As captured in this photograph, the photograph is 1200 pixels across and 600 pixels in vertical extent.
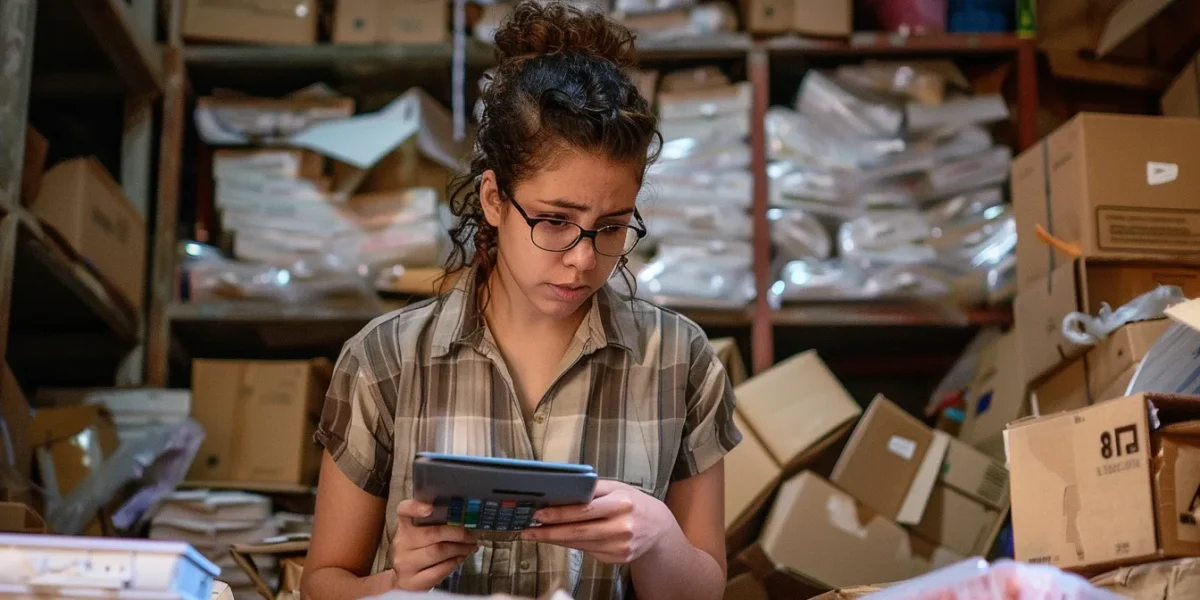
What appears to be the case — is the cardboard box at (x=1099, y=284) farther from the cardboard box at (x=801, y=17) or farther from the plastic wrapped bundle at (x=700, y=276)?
A: the cardboard box at (x=801, y=17)

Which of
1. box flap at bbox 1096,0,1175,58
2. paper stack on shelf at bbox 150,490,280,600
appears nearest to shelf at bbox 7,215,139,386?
paper stack on shelf at bbox 150,490,280,600

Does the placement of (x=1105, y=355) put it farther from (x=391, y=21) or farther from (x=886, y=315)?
(x=391, y=21)

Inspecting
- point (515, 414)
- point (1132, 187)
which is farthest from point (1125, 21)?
point (515, 414)

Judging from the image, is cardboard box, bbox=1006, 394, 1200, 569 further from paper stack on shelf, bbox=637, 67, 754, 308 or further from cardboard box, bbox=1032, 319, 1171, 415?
paper stack on shelf, bbox=637, 67, 754, 308

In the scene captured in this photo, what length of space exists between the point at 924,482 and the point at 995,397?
260mm

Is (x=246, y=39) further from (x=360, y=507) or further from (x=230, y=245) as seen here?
(x=360, y=507)

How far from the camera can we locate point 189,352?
304 centimetres

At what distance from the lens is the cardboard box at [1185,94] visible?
2.46 m

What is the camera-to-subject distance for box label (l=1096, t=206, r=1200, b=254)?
1.98 m

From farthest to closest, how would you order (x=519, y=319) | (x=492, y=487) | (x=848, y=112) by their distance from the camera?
(x=848, y=112) → (x=519, y=319) → (x=492, y=487)

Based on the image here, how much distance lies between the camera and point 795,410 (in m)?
2.46

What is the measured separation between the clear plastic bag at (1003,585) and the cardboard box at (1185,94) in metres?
1.88

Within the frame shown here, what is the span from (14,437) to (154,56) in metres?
1.06

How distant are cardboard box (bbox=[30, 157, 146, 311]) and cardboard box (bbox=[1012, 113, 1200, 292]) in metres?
1.88
